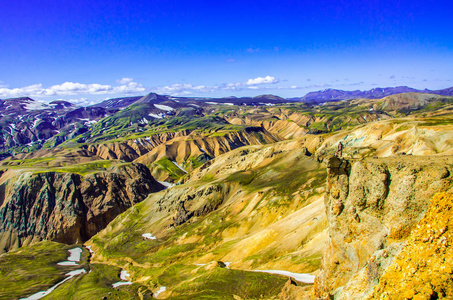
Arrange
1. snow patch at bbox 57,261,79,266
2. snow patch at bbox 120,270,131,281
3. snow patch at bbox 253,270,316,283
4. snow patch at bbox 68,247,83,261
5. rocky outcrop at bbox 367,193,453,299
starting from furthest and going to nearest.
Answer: snow patch at bbox 68,247,83,261 < snow patch at bbox 57,261,79,266 < snow patch at bbox 120,270,131,281 < snow patch at bbox 253,270,316,283 < rocky outcrop at bbox 367,193,453,299

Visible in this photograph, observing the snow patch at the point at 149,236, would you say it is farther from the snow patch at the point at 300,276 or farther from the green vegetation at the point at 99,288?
the snow patch at the point at 300,276

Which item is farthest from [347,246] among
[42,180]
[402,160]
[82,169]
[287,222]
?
[82,169]

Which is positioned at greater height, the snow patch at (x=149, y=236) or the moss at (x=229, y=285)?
the moss at (x=229, y=285)

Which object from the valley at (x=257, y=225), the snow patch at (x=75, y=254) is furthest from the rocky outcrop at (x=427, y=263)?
the snow patch at (x=75, y=254)

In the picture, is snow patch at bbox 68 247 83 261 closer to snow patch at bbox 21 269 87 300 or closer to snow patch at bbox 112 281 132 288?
snow patch at bbox 21 269 87 300

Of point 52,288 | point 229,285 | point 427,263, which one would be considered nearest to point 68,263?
point 52,288

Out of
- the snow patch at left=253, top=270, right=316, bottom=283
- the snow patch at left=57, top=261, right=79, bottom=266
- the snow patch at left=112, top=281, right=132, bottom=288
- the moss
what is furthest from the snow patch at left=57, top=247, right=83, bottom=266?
the snow patch at left=253, top=270, right=316, bottom=283

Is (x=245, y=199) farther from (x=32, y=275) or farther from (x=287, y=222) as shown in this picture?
(x=32, y=275)
